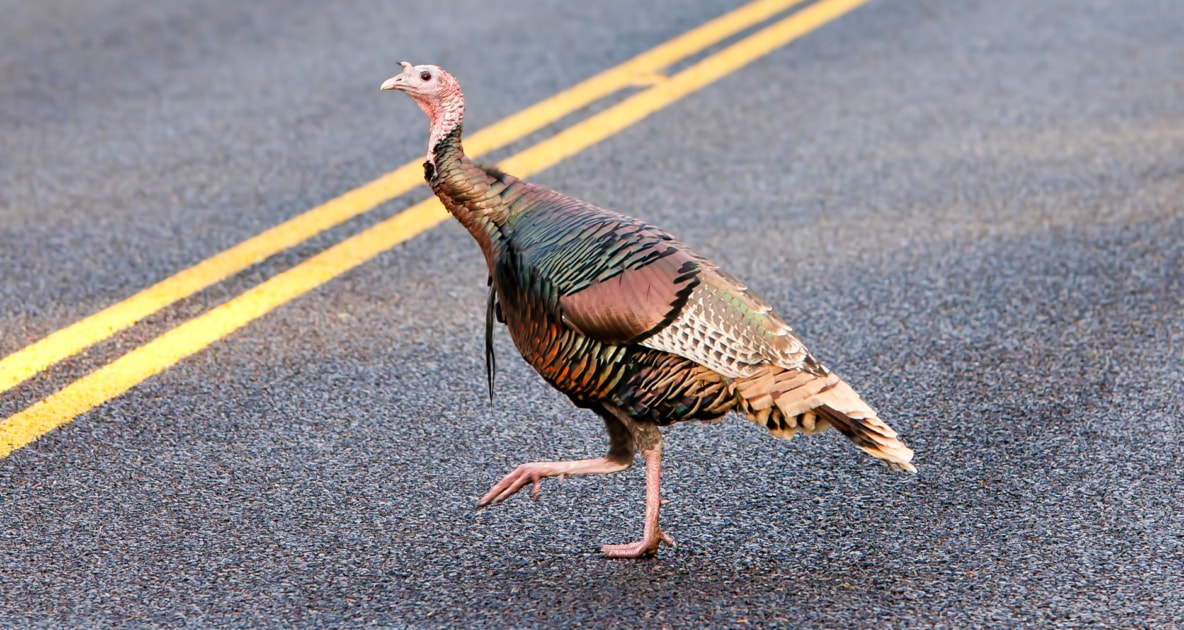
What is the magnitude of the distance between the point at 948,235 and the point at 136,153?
10.2 ft

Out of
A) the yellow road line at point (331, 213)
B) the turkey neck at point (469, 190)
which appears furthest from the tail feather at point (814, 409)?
the yellow road line at point (331, 213)

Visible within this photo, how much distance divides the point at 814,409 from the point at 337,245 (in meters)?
2.53

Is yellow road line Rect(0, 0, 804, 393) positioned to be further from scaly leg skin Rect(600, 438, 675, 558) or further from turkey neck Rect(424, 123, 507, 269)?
scaly leg skin Rect(600, 438, 675, 558)

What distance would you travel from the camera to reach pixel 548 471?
3.60 metres

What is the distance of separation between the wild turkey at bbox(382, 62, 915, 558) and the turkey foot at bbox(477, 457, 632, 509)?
12 centimetres

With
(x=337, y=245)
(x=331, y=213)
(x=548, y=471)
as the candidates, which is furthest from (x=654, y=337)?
(x=331, y=213)

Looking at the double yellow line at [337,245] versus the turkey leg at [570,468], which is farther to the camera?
the double yellow line at [337,245]

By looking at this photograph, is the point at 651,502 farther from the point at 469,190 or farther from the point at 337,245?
the point at 337,245

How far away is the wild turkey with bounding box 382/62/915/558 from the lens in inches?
130

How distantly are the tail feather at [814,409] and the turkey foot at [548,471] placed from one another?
1.23 ft

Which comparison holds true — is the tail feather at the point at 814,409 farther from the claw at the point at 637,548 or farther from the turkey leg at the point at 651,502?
the claw at the point at 637,548

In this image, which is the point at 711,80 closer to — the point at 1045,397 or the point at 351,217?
the point at 351,217

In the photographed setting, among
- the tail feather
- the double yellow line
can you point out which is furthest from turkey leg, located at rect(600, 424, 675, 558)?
the double yellow line

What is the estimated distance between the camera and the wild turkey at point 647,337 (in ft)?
10.9
